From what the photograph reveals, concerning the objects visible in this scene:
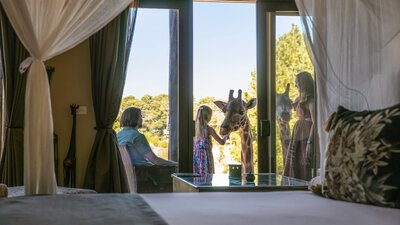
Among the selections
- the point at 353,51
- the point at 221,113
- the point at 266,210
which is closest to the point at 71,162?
the point at 221,113

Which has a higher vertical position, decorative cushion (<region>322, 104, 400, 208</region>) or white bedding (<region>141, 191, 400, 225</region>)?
decorative cushion (<region>322, 104, 400, 208</region>)

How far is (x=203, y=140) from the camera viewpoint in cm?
432

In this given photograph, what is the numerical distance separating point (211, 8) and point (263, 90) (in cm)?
89

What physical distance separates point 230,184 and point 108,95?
1530 millimetres

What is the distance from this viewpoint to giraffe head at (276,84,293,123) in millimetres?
4383

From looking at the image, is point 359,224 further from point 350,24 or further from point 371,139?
point 350,24

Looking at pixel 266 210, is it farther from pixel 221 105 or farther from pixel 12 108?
pixel 12 108

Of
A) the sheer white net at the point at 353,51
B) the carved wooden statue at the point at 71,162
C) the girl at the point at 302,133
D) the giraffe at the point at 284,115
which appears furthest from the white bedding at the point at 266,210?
the giraffe at the point at 284,115

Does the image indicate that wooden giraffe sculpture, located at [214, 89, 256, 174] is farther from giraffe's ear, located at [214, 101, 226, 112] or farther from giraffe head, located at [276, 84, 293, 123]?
giraffe head, located at [276, 84, 293, 123]

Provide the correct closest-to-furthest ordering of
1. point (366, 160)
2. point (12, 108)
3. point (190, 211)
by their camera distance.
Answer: point (190, 211), point (366, 160), point (12, 108)

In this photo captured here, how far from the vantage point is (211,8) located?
4.43 metres

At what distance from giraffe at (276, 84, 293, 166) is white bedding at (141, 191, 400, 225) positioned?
2.31m

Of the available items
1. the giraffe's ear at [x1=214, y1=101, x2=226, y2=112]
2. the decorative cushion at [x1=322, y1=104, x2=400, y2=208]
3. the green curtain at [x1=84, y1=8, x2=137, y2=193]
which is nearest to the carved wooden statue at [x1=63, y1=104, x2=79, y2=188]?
the green curtain at [x1=84, y1=8, x2=137, y2=193]

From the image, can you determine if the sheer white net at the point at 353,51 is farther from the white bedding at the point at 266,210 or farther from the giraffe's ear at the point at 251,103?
the giraffe's ear at the point at 251,103
